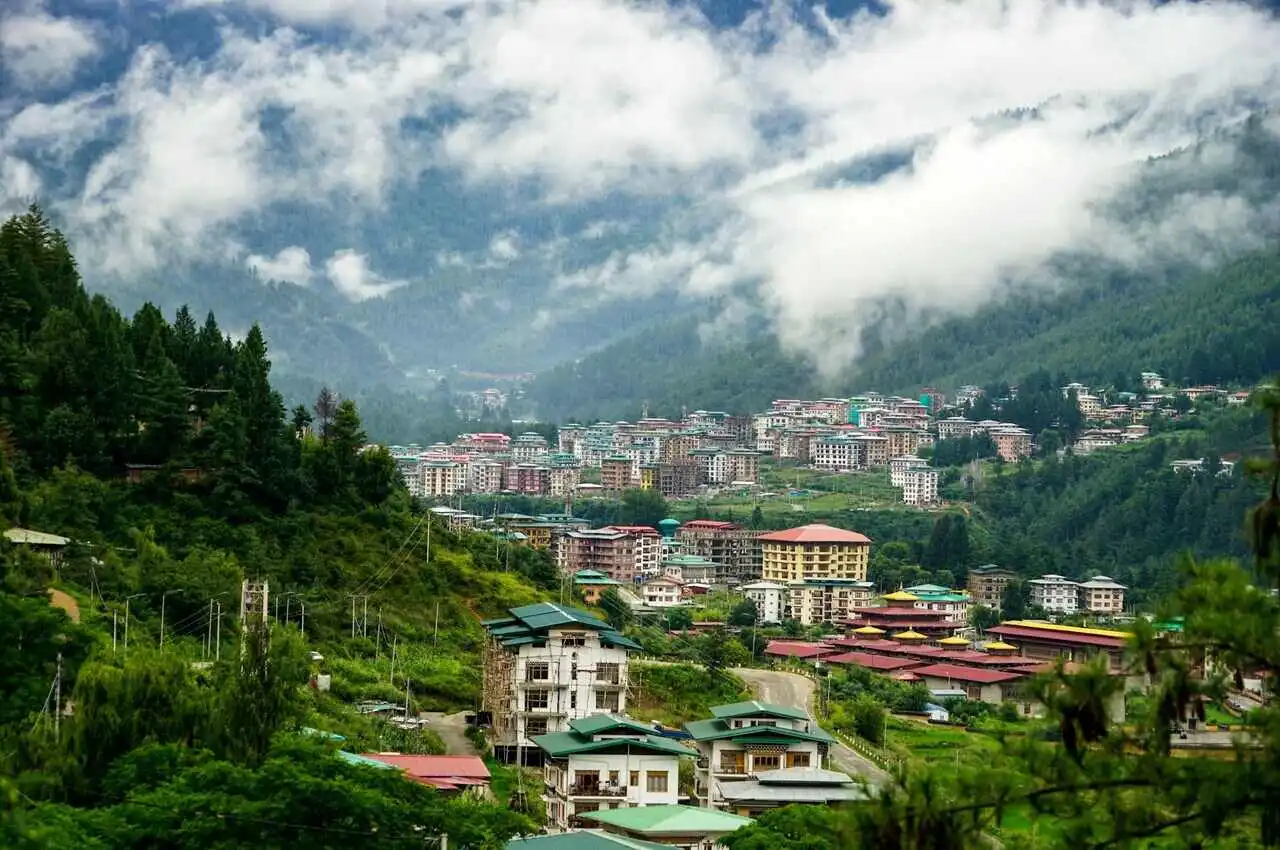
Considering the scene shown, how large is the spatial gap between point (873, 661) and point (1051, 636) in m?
Answer: 8.15

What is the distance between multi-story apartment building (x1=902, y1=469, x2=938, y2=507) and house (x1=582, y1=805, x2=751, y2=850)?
74.5 meters

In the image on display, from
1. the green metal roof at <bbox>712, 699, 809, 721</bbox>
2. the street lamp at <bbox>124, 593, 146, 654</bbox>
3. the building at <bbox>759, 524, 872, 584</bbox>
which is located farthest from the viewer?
the building at <bbox>759, 524, 872, 584</bbox>

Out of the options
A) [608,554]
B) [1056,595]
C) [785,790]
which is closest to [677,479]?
[608,554]

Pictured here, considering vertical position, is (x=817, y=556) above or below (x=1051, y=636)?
above

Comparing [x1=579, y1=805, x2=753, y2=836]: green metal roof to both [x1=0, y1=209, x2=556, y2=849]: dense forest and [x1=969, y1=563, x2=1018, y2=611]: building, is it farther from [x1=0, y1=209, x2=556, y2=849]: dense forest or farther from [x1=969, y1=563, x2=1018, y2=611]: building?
[x1=969, y1=563, x2=1018, y2=611]: building

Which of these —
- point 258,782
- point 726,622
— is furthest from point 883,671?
point 258,782

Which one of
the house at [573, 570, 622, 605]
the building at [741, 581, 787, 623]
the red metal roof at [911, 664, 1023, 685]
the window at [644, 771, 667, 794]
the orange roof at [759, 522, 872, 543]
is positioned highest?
the orange roof at [759, 522, 872, 543]

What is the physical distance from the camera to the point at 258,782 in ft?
56.2

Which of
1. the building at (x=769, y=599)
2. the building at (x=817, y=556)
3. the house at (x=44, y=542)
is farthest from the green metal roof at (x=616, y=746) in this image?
the building at (x=817, y=556)

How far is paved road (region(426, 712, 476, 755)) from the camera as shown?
32219mm

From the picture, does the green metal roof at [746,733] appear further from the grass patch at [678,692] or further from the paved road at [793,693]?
the grass patch at [678,692]

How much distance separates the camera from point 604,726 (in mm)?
29969

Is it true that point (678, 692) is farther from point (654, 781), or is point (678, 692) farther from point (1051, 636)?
point (1051, 636)

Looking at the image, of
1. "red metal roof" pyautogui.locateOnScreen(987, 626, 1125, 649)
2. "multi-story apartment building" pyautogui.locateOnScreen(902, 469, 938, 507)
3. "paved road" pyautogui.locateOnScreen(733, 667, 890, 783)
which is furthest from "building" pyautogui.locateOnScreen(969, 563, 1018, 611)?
"paved road" pyautogui.locateOnScreen(733, 667, 890, 783)
